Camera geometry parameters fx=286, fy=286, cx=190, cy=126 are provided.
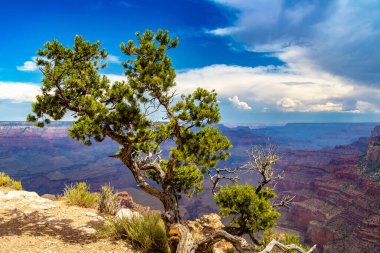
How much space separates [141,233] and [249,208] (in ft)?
14.8

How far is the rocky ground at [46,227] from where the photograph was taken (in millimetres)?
9633

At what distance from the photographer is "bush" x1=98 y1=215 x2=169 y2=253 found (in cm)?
994

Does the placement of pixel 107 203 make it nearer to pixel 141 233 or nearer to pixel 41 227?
pixel 41 227

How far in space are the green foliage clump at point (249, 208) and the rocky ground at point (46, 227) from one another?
455cm

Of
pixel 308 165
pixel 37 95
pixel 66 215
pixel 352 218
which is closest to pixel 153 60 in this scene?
pixel 37 95

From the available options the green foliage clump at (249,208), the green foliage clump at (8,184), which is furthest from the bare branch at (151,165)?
the green foliage clump at (8,184)

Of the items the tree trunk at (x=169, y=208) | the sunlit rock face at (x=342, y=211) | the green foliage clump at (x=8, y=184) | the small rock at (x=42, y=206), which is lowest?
the sunlit rock face at (x=342, y=211)

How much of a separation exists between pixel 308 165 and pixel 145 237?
186 m

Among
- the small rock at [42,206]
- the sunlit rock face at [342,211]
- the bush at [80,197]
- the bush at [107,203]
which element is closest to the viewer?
the small rock at [42,206]

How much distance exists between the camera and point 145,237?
1001cm

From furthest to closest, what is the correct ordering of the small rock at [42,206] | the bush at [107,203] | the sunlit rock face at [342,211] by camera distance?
the sunlit rock face at [342,211] < the bush at [107,203] < the small rock at [42,206]

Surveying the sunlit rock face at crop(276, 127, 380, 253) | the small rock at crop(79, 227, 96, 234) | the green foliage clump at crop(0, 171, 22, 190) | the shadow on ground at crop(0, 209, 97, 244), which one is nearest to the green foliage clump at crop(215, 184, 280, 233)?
the small rock at crop(79, 227, 96, 234)

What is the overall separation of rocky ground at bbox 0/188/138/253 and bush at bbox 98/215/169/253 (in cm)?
33

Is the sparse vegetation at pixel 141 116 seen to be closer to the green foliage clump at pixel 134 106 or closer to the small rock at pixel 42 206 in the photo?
the green foliage clump at pixel 134 106
